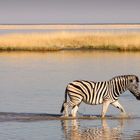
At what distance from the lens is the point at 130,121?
12.6 m

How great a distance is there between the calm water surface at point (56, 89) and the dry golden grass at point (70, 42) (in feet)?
4.74

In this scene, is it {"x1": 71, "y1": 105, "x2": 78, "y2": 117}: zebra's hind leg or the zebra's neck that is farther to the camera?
the zebra's neck

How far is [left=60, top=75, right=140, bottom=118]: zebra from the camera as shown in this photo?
41.9 ft

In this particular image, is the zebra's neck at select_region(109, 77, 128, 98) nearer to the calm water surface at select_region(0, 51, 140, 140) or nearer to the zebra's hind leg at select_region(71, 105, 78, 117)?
the calm water surface at select_region(0, 51, 140, 140)

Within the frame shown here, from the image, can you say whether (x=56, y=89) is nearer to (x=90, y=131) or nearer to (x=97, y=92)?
(x=97, y=92)

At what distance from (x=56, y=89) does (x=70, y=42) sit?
54.4 feet

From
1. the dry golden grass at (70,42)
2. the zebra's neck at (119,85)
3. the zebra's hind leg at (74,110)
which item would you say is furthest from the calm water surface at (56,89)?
the dry golden grass at (70,42)

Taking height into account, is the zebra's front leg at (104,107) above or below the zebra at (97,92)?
below

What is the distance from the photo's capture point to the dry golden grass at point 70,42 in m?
32.3

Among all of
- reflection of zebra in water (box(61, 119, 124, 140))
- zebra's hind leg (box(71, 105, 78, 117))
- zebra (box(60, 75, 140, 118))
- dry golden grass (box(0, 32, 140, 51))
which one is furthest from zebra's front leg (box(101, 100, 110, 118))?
dry golden grass (box(0, 32, 140, 51))

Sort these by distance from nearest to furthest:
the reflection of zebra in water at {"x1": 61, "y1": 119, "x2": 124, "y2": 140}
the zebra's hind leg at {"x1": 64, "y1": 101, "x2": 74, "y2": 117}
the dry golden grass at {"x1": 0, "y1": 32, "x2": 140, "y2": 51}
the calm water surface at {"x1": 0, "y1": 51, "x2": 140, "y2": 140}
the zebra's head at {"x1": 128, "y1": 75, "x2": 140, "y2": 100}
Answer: the reflection of zebra in water at {"x1": 61, "y1": 119, "x2": 124, "y2": 140}, the calm water surface at {"x1": 0, "y1": 51, "x2": 140, "y2": 140}, the zebra's hind leg at {"x1": 64, "y1": 101, "x2": 74, "y2": 117}, the zebra's head at {"x1": 128, "y1": 75, "x2": 140, "y2": 100}, the dry golden grass at {"x1": 0, "y1": 32, "x2": 140, "y2": 51}

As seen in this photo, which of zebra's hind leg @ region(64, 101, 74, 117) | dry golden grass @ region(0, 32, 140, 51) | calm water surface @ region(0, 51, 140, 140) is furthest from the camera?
dry golden grass @ region(0, 32, 140, 51)

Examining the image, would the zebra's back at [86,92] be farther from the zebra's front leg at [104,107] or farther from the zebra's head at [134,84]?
the zebra's head at [134,84]

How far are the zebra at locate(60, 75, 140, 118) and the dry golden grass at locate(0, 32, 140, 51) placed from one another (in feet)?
60.9
